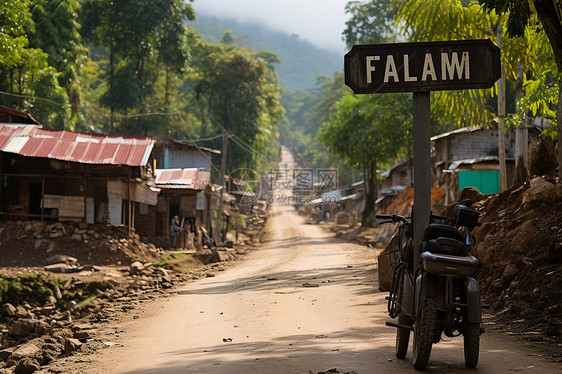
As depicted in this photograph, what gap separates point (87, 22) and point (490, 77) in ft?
170

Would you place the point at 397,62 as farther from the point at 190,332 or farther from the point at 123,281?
the point at 123,281

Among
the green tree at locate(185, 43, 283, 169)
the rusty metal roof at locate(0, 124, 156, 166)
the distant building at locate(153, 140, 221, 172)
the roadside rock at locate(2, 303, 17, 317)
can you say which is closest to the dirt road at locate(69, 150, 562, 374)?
the roadside rock at locate(2, 303, 17, 317)

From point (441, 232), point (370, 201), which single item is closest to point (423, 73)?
point (441, 232)

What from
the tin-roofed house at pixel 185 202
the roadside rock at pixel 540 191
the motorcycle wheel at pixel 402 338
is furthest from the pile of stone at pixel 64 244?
the motorcycle wheel at pixel 402 338

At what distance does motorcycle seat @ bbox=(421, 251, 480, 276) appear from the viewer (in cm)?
575

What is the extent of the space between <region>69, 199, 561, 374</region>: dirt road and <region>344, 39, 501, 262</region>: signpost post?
1.50 m

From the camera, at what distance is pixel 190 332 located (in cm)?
980

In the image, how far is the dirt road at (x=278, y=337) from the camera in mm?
6680

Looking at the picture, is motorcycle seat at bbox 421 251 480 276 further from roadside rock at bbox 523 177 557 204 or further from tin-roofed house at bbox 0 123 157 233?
tin-roofed house at bbox 0 123 157 233

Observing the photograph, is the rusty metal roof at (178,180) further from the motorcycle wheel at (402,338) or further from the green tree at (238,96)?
the motorcycle wheel at (402,338)

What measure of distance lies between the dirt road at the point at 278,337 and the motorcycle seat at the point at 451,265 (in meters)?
1.00

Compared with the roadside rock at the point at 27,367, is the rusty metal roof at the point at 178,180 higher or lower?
higher

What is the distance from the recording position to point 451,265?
18.9 feet

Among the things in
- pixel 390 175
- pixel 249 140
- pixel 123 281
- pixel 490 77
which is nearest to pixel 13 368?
pixel 490 77
